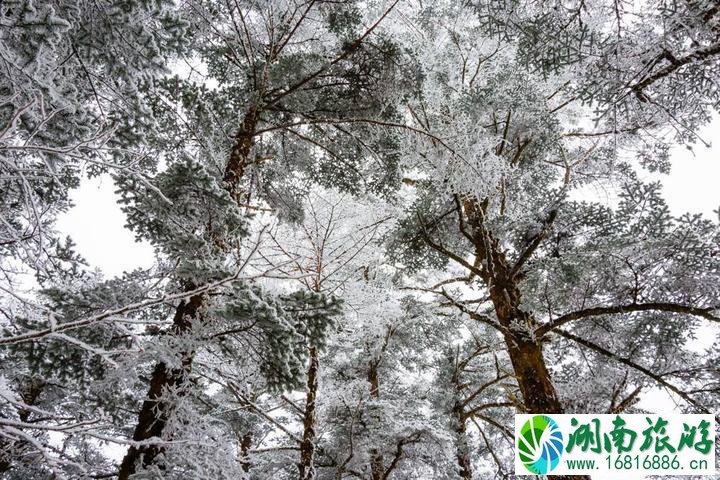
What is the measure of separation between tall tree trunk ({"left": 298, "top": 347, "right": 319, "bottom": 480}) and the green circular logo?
230 cm

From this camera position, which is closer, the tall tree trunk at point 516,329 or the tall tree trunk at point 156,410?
the tall tree trunk at point 156,410

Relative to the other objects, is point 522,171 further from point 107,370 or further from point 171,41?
point 107,370

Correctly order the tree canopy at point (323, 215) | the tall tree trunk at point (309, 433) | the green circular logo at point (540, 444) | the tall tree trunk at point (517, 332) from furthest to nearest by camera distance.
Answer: the tall tree trunk at point (309, 433)
the tall tree trunk at point (517, 332)
the green circular logo at point (540, 444)
the tree canopy at point (323, 215)

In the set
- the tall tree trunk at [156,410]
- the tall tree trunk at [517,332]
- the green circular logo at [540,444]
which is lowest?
the tall tree trunk at [156,410]

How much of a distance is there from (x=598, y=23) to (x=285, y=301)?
341cm

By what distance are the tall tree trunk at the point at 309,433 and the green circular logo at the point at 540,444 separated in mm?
2303

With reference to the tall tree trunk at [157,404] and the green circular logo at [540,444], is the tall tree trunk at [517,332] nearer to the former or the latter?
the green circular logo at [540,444]

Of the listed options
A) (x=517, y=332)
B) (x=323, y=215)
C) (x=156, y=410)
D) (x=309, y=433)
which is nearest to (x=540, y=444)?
(x=517, y=332)

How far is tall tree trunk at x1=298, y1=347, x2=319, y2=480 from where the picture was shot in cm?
461

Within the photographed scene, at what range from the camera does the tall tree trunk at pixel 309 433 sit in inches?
182

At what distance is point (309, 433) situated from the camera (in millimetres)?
4758

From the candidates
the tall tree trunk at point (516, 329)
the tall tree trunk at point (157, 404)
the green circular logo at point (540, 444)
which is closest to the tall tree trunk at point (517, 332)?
the tall tree trunk at point (516, 329)

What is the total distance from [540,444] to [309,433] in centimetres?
253

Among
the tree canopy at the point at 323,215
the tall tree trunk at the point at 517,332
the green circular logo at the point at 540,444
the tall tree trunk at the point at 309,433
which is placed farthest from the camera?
the tall tree trunk at the point at 309,433
